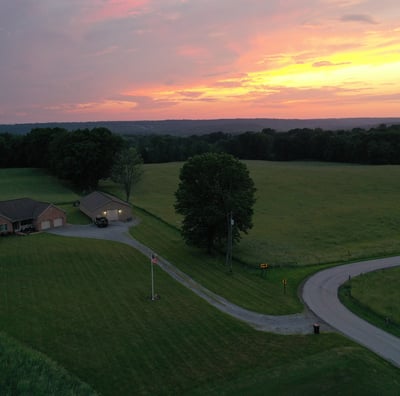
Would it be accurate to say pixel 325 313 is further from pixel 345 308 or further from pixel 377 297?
pixel 377 297

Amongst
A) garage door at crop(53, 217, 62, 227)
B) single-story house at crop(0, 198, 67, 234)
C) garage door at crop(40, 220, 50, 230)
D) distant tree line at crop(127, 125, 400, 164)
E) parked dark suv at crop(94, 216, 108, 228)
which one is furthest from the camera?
distant tree line at crop(127, 125, 400, 164)

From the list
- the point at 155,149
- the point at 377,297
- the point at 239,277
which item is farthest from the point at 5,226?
the point at 155,149

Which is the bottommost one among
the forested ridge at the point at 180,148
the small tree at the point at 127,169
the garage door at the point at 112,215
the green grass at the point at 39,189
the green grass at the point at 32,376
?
the green grass at the point at 32,376

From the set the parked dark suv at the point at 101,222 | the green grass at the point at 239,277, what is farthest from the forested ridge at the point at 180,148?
the green grass at the point at 239,277

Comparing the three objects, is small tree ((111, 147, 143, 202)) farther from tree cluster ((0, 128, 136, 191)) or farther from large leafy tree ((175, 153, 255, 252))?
large leafy tree ((175, 153, 255, 252))

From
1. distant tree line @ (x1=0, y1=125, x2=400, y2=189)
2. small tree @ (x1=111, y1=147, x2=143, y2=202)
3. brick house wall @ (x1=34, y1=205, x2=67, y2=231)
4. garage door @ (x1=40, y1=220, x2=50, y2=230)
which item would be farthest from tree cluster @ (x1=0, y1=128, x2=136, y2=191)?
garage door @ (x1=40, y1=220, x2=50, y2=230)

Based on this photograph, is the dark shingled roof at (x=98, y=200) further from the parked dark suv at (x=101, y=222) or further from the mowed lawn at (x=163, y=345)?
the mowed lawn at (x=163, y=345)

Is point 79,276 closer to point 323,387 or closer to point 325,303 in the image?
point 325,303
